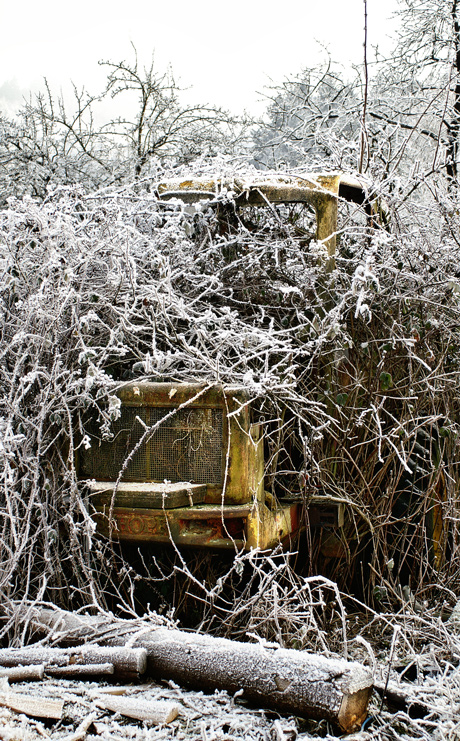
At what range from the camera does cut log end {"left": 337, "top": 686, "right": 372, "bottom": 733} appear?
2.42 m

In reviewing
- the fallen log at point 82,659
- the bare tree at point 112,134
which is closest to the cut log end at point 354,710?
the fallen log at point 82,659

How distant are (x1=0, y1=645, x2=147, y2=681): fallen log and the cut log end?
0.83 m

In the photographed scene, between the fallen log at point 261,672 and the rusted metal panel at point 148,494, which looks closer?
the fallen log at point 261,672

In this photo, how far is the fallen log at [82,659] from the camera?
9.04 feet

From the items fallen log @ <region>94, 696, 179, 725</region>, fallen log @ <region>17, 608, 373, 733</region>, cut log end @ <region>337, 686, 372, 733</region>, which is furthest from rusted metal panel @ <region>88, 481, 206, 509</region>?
cut log end @ <region>337, 686, 372, 733</region>

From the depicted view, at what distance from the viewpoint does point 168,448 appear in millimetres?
3258

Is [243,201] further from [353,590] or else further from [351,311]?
[353,590]

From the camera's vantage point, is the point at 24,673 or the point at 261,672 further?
the point at 24,673

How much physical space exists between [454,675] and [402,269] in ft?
7.48

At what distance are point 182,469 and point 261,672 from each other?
100cm

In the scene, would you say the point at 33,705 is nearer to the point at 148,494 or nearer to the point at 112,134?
the point at 148,494

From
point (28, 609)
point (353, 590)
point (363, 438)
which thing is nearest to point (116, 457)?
point (28, 609)

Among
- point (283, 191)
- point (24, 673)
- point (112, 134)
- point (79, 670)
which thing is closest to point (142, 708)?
point (79, 670)

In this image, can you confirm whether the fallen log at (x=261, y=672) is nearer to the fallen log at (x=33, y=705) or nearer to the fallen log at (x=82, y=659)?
the fallen log at (x=82, y=659)
